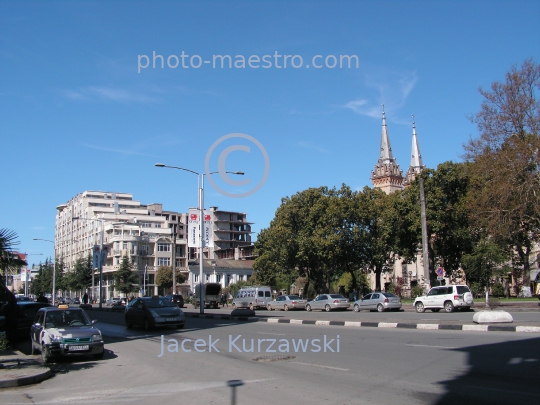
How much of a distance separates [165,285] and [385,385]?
3439 inches

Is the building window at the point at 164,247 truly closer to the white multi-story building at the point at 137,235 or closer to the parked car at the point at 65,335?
the white multi-story building at the point at 137,235

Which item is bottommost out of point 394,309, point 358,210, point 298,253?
point 394,309

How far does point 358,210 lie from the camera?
2173 inches

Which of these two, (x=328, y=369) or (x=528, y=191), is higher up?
(x=528, y=191)

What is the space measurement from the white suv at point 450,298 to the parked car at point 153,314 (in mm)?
17063

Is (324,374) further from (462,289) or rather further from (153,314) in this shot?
(462,289)

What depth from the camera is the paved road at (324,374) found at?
856cm

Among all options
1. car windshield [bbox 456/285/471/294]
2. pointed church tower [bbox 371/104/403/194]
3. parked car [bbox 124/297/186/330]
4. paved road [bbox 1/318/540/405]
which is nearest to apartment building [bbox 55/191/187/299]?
pointed church tower [bbox 371/104/403/194]

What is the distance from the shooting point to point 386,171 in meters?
106

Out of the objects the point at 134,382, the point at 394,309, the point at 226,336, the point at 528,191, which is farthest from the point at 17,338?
the point at 528,191

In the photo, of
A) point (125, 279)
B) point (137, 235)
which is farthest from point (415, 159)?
point (125, 279)

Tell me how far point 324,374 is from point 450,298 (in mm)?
24055

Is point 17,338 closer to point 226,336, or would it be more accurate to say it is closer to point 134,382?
point 226,336

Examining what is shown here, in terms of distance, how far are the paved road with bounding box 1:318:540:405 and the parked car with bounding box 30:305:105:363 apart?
0.41 m
